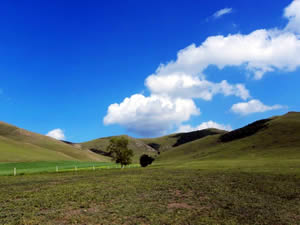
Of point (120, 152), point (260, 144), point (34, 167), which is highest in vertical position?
point (120, 152)

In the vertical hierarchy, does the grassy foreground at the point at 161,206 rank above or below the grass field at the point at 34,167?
below

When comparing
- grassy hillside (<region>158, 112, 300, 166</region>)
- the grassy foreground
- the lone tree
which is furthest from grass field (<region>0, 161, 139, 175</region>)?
grassy hillside (<region>158, 112, 300, 166</region>)

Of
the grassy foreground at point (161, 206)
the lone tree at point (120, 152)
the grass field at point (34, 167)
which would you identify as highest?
the lone tree at point (120, 152)

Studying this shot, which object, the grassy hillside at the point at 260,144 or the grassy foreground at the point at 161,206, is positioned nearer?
the grassy foreground at the point at 161,206

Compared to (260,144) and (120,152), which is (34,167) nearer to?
(120,152)

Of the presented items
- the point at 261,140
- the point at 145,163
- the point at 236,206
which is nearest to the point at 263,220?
the point at 236,206

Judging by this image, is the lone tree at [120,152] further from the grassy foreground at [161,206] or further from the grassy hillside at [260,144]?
the grassy foreground at [161,206]

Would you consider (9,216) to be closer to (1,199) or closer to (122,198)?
(1,199)

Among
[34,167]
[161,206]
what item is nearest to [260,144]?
[34,167]

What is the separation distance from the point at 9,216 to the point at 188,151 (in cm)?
17078

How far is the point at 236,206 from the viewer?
1884 centimetres

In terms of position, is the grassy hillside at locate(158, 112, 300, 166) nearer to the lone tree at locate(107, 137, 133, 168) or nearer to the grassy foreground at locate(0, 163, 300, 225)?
the lone tree at locate(107, 137, 133, 168)

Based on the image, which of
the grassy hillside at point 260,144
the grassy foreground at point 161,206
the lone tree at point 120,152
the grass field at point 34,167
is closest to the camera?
the grassy foreground at point 161,206

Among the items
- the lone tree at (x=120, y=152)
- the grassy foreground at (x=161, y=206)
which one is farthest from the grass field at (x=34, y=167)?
the grassy foreground at (x=161, y=206)
